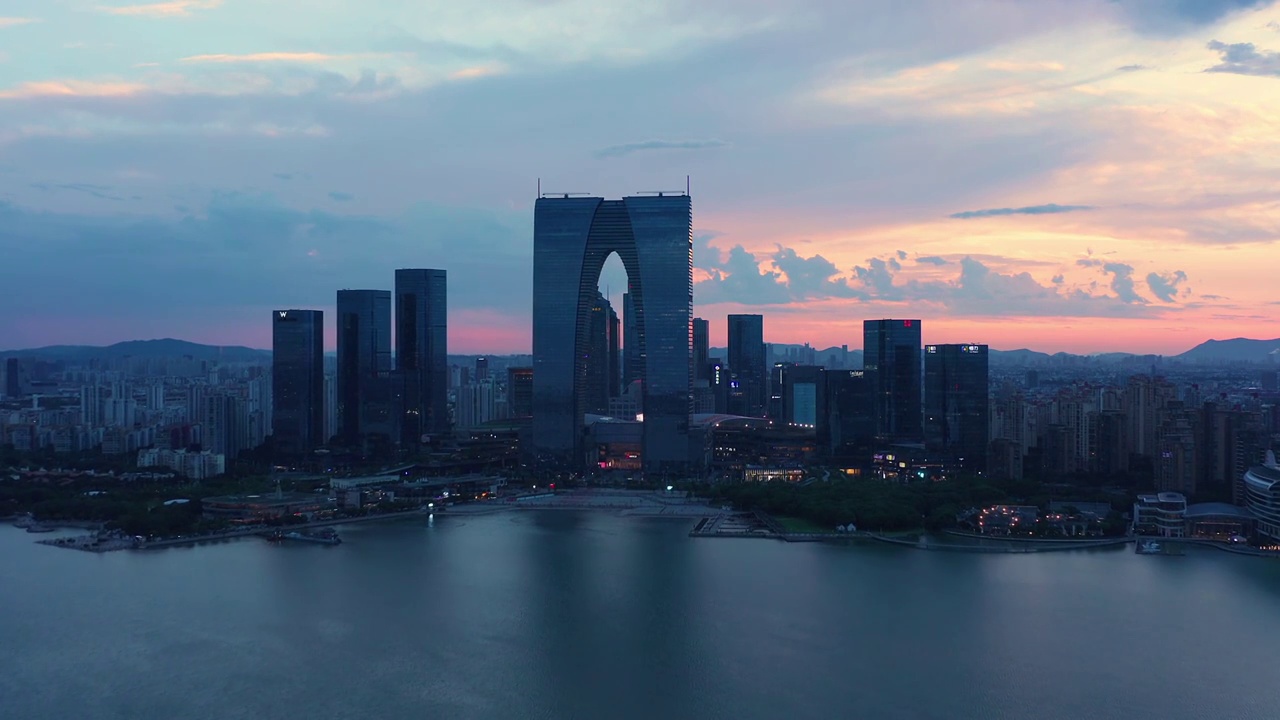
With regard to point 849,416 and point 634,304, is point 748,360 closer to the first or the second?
point 849,416

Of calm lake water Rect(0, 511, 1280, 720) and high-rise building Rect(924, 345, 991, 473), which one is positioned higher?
high-rise building Rect(924, 345, 991, 473)

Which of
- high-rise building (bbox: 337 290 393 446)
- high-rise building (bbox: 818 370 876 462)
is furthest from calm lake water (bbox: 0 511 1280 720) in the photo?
high-rise building (bbox: 337 290 393 446)

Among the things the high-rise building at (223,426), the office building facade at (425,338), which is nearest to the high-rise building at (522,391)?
the office building facade at (425,338)

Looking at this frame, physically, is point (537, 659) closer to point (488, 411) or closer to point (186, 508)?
point (186, 508)

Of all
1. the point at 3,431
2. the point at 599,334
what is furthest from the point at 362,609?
the point at 599,334

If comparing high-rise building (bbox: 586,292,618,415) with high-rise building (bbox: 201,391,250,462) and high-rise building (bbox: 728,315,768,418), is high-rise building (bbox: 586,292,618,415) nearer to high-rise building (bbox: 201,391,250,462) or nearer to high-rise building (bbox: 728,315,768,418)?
high-rise building (bbox: 728,315,768,418)
